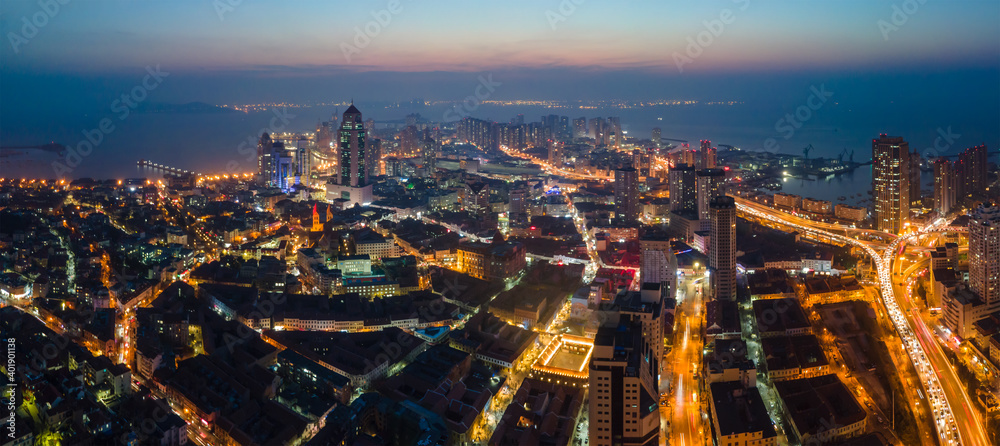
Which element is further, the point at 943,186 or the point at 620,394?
the point at 943,186

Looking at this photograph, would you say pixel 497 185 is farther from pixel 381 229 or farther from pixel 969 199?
pixel 969 199

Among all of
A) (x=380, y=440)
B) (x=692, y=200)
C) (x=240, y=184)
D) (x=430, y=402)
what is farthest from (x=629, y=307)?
(x=240, y=184)

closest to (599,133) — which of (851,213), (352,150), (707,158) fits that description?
(707,158)

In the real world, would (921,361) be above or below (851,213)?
below

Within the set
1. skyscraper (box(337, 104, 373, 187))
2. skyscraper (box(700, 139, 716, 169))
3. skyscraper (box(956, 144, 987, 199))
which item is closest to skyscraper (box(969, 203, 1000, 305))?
skyscraper (box(956, 144, 987, 199))

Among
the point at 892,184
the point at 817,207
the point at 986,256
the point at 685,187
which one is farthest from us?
the point at 817,207

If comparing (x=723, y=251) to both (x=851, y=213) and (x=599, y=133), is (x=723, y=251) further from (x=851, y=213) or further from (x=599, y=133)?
(x=599, y=133)
